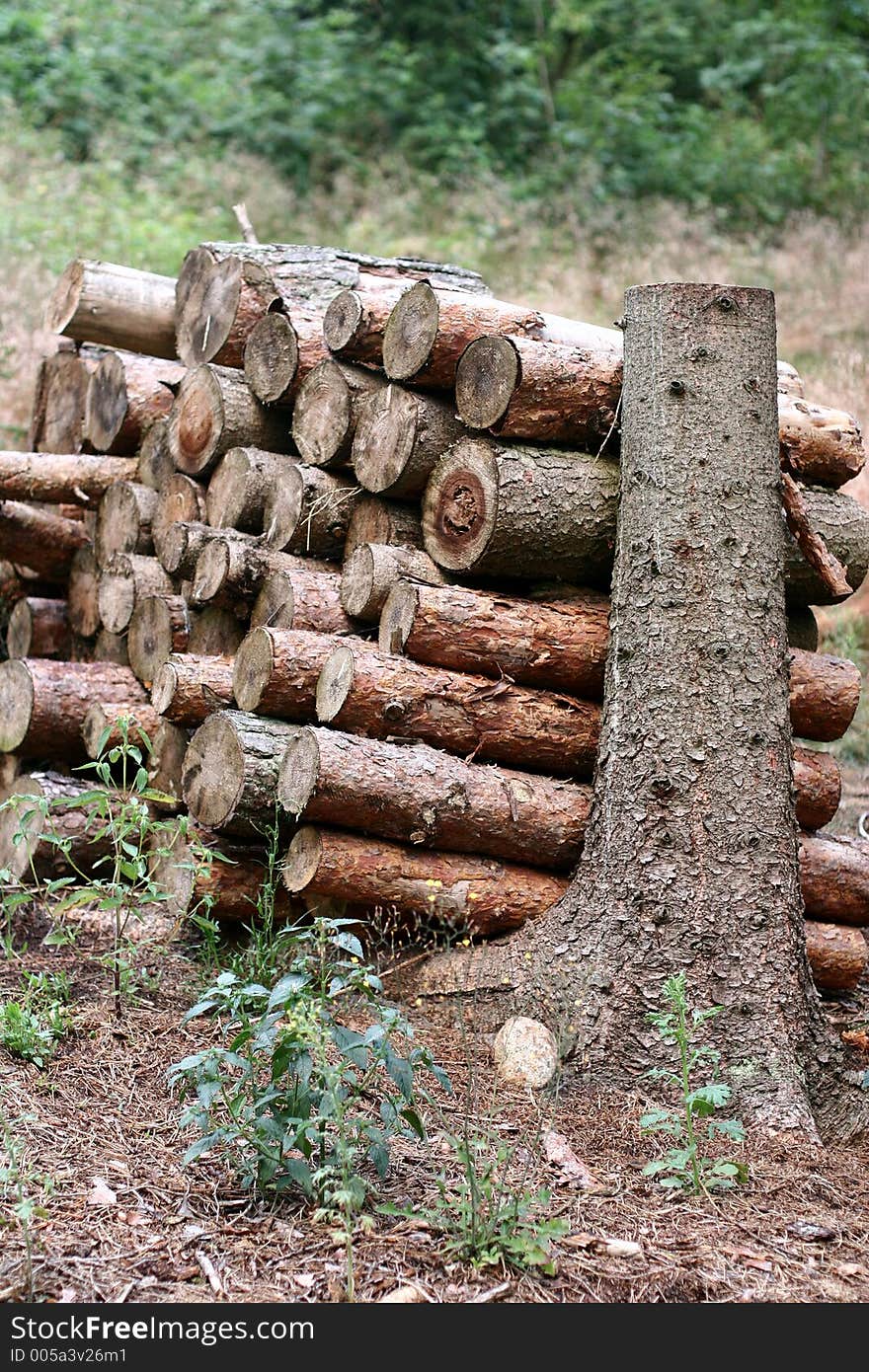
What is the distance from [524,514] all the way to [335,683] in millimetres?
767

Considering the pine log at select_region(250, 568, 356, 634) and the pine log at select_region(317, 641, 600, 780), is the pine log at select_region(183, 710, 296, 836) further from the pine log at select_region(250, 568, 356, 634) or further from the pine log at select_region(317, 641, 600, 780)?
the pine log at select_region(250, 568, 356, 634)

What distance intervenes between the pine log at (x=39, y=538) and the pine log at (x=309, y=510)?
1223 millimetres

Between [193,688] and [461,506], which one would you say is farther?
[193,688]

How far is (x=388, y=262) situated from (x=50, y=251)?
5.75 meters

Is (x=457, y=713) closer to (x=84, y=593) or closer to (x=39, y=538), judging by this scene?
(x=84, y=593)

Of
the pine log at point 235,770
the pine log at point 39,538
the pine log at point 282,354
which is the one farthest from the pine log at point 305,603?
the pine log at point 39,538

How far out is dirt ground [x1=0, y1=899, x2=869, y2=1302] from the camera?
2.47 m

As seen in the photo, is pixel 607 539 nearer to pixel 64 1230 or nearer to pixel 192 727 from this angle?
pixel 192 727

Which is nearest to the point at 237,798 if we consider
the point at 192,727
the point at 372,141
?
the point at 192,727

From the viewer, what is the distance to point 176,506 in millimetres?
5051

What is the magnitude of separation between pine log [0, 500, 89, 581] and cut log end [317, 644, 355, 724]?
191cm

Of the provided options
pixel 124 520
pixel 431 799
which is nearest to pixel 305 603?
pixel 431 799

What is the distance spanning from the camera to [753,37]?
1473cm

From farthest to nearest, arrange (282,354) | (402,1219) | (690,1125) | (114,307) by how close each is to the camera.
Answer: (114,307) → (282,354) → (690,1125) → (402,1219)
